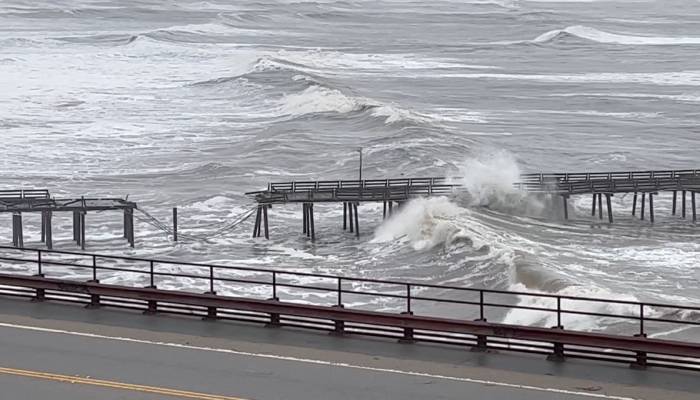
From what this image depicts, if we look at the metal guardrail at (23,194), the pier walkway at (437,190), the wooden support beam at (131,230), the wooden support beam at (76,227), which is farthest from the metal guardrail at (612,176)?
the metal guardrail at (23,194)

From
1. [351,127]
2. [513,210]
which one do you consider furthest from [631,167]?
[351,127]

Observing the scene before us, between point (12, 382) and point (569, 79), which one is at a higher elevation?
→ point (569, 79)

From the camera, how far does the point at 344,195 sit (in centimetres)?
4831

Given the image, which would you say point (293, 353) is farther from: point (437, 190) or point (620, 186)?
point (620, 186)

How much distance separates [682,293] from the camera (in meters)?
36.0

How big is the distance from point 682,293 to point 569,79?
7254 cm

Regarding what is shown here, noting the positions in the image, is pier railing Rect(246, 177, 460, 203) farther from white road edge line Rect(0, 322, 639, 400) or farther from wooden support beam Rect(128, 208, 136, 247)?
white road edge line Rect(0, 322, 639, 400)

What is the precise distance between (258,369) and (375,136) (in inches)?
2168

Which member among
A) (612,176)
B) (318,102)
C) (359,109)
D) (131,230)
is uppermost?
(318,102)

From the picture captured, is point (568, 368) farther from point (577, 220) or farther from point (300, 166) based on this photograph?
point (300, 166)

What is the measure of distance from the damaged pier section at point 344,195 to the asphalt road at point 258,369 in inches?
1082

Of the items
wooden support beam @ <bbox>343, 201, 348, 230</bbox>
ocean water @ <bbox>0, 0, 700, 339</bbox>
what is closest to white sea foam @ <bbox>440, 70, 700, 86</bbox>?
ocean water @ <bbox>0, 0, 700, 339</bbox>

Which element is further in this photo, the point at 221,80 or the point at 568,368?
the point at 221,80

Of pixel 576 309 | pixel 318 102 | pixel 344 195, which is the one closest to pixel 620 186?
pixel 344 195
